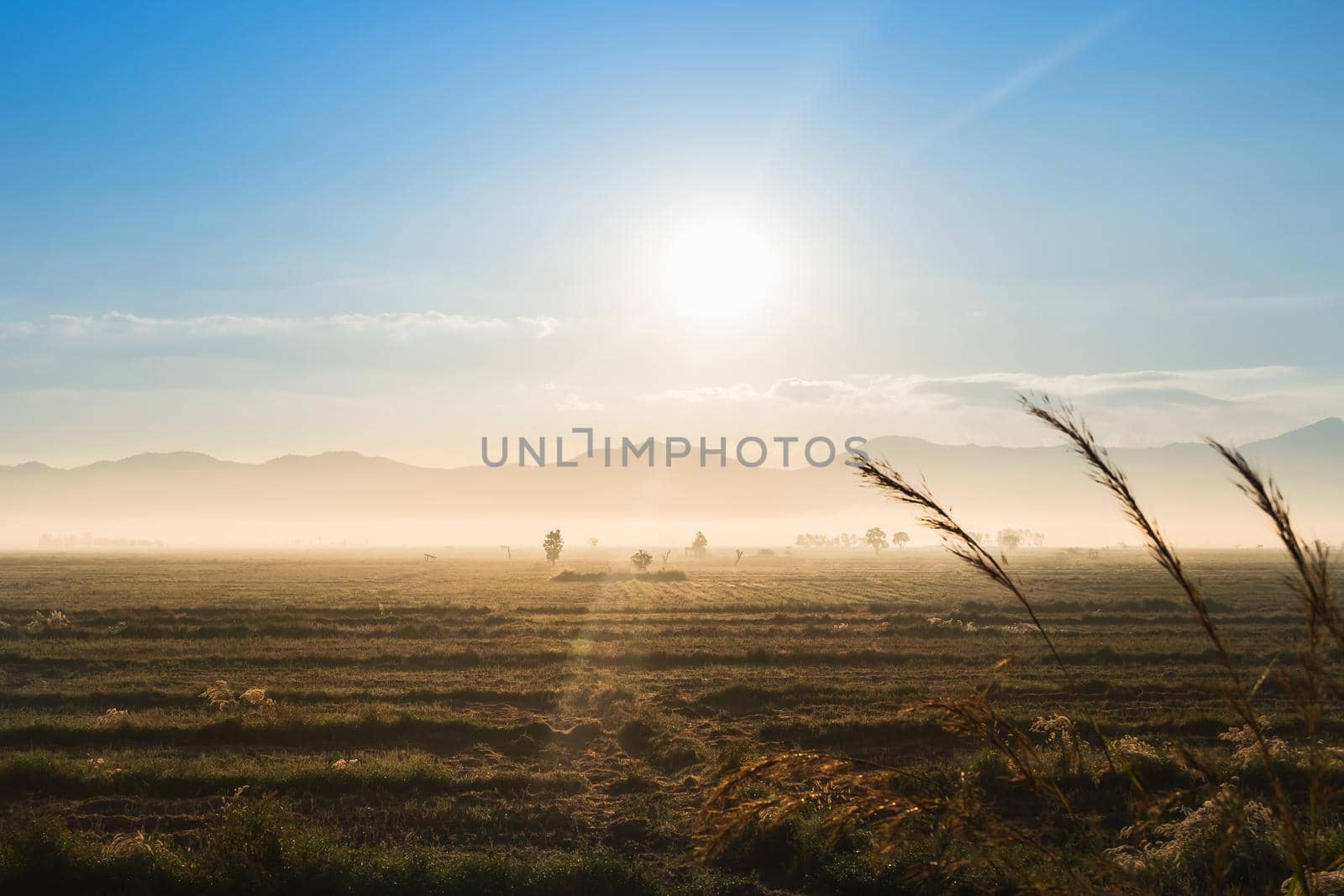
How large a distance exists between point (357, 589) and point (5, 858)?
61.1m

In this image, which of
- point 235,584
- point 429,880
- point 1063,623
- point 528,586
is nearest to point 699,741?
point 429,880

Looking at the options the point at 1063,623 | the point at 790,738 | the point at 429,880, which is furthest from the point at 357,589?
the point at 429,880

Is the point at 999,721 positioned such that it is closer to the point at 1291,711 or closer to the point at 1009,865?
the point at 1009,865

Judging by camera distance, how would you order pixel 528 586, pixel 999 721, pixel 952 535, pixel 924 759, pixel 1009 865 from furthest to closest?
pixel 528 586 → pixel 924 759 → pixel 952 535 → pixel 999 721 → pixel 1009 865

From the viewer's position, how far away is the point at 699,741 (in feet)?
61.4

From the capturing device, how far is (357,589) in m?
68.3

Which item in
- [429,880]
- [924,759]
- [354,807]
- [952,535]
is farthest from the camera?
[924,759]

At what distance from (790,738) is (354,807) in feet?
31.3

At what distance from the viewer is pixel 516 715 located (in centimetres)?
2170

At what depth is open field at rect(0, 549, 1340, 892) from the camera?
11.6 metres

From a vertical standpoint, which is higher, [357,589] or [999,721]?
[999,721]

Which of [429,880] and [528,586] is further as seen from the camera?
[528,586]

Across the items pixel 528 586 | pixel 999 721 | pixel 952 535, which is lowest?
pixel 528 586

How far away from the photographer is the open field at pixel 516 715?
11.6 m
